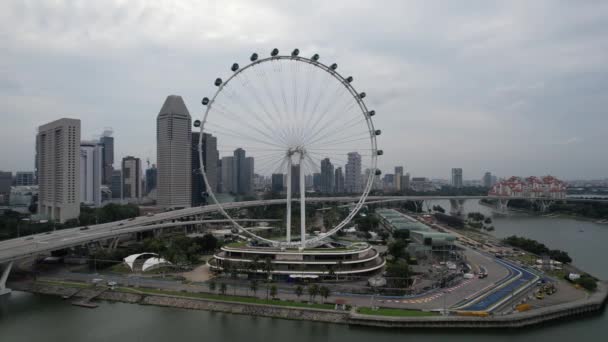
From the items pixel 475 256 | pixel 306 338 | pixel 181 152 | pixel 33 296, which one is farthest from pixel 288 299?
pixel 181 152

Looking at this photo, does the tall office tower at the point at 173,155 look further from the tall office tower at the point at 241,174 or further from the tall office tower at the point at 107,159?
the tall office tower at the point at 107,159

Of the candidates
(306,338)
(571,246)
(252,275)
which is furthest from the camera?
(571,246)

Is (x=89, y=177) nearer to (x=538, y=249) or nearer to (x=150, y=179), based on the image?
(x=150, y=179)

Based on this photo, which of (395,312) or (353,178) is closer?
(395,312)

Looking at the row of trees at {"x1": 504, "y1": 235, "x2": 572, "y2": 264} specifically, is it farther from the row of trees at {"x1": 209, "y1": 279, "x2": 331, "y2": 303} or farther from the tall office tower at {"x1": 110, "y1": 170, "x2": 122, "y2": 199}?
the tall office tower at {"x1": 110, "y1": 170, "x2": 122, "y2": 199}

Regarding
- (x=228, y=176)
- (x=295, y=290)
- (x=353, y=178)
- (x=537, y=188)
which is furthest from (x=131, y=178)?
(x=295, y=290)

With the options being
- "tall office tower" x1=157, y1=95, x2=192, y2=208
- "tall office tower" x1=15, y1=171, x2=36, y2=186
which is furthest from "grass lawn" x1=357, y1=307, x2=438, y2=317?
"tall office tower" x1=15, y1=171, x2=36, y2=186

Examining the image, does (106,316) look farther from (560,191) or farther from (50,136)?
(560,191)
